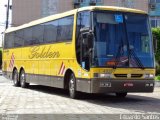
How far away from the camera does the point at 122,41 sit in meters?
16.5

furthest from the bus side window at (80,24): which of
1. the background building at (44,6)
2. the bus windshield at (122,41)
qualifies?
the background building at (44,6)

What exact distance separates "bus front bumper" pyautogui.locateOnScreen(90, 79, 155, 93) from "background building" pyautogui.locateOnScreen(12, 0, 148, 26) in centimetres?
4387

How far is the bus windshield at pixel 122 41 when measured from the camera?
52.6ft

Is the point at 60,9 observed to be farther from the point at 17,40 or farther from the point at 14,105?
the point at 14,105

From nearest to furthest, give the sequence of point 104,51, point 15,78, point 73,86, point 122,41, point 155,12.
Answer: point 104,51
point 122,41
point 73,86
point 15,78
point 155,12

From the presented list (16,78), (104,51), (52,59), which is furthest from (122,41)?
(16,78)

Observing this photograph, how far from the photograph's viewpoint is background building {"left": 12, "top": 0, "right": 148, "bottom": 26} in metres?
60.1

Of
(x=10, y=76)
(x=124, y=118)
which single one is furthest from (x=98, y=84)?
(x=10, y=76)

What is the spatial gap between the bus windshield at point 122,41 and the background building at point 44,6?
1696 inches

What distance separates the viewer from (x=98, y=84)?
15812 millimetres

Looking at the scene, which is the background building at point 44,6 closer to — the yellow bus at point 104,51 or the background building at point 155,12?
the background building at point 155,12

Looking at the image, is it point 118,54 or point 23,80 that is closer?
point 118,54

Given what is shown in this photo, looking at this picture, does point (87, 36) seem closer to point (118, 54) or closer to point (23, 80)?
point (118, 54)

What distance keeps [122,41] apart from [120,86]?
160 cm
